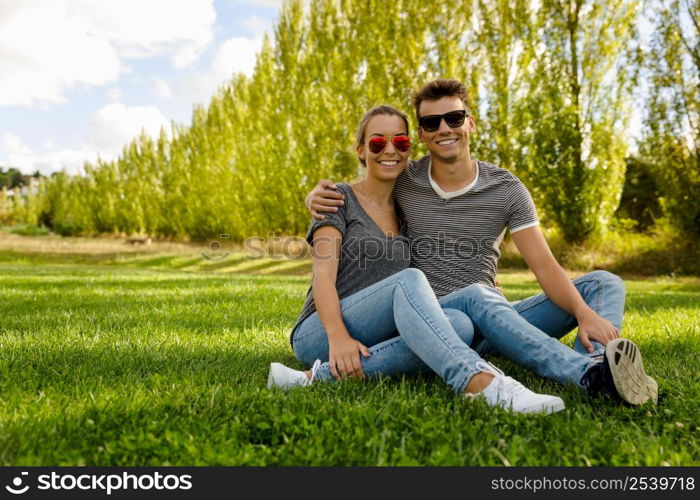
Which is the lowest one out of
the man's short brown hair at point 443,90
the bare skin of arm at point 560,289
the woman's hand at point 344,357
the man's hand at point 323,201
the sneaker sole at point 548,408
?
the sneaker sole at point 548,408

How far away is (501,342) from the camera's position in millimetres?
2812

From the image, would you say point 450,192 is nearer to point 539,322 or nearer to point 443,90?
point 443,90

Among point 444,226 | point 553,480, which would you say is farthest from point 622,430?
point 444,226

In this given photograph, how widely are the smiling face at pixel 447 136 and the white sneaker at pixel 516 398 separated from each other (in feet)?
4.25

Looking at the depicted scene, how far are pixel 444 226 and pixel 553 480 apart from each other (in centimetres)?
166

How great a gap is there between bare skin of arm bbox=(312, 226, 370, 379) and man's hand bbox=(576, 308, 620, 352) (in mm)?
1024

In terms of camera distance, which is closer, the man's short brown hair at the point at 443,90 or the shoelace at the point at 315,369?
the shoelace at the point at 315,369

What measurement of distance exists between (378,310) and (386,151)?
89 cm

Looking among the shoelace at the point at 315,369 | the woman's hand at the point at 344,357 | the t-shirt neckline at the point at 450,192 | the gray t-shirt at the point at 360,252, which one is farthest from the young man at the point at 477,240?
the shoelace at the point at 315,369

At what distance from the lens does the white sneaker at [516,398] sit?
2295 millimetres

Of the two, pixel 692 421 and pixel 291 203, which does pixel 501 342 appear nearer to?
pixel 692 421

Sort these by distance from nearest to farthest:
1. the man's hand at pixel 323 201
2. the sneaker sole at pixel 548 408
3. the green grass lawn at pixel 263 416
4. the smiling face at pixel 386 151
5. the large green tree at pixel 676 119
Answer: the green grass lawn at pixel 263 416
the sneaker sole at pixel 548 408
the man's hand at pixel 323 201
the smiling face at pixel 386 151
the large green tree at pixel 676 119

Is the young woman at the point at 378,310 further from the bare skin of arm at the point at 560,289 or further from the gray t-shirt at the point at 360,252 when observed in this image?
the bare skin of arm at the point at 560,289

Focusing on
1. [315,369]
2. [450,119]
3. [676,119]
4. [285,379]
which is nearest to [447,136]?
[450,119]
